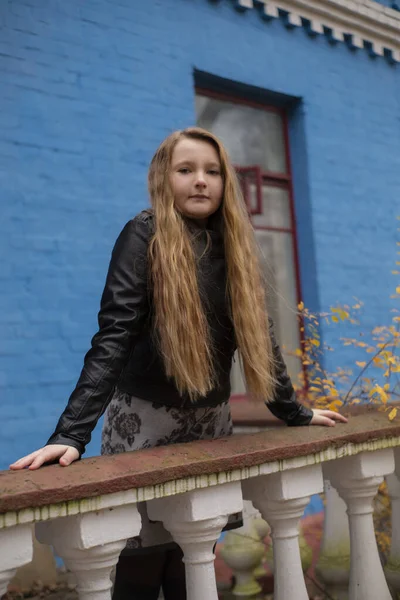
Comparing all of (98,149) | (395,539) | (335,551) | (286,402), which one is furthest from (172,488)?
(98,149)

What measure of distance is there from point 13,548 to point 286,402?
3.59 feet

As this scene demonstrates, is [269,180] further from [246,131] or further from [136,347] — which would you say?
[136,347]

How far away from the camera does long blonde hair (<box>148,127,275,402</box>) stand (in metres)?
1.82

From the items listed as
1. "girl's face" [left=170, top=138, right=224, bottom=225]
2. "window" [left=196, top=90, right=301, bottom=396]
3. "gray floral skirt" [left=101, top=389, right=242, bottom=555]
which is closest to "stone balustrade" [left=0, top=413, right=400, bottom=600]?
"gray floral skirt" [left=101, top=389, right=242, bottom=555]

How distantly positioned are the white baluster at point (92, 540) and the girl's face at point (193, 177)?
0.98 m

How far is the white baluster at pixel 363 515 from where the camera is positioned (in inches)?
79.7

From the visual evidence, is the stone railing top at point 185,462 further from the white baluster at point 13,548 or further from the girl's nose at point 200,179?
the girl's nose at point 200,179

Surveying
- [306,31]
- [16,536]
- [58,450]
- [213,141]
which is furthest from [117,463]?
[306,31]

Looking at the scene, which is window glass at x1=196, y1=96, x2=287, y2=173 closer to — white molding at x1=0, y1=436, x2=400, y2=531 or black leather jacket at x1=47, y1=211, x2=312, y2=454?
→ black leather jacket at x1=47, y1=211, x2=312, y2=454

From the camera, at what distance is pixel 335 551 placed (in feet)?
8.45

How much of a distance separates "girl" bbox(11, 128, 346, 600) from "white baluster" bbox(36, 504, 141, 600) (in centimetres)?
31

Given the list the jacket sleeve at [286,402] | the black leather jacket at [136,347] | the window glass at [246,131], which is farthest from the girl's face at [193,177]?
the window glass at [246,131]

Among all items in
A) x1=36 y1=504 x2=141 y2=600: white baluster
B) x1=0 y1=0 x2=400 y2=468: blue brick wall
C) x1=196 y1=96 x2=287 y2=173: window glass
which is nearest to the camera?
x1=36 y1=504 x2=141 y2=600: white baluster

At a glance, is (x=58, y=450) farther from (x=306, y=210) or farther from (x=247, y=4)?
(x=247, y=4)
